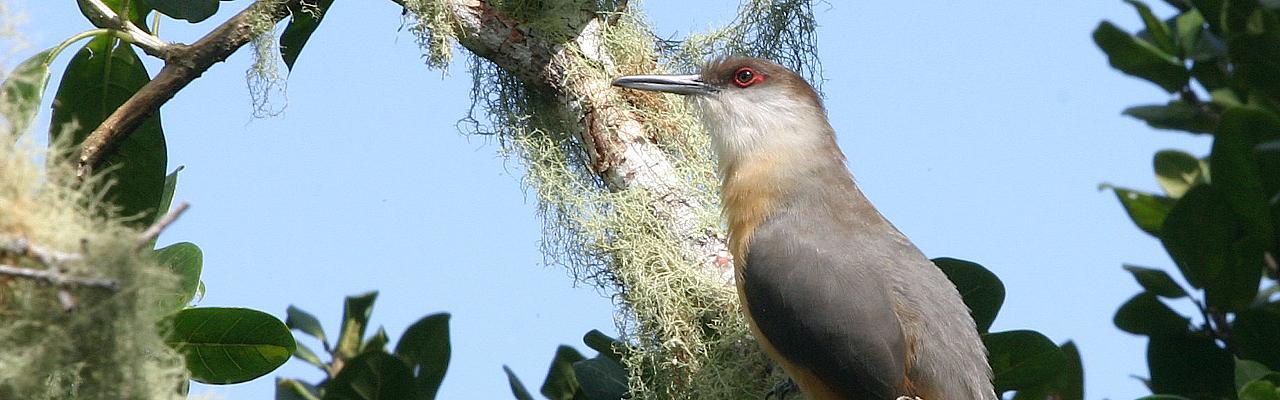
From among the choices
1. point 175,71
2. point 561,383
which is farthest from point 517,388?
point 175,71

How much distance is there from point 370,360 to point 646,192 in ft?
4.60

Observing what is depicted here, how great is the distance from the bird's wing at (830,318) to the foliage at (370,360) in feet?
3.74

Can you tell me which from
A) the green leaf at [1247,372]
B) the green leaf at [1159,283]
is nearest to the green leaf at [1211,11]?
the green leaf at [1159,283]

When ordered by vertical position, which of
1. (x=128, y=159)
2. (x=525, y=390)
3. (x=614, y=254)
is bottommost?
(x=525, y=390)

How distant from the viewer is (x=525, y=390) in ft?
13.4

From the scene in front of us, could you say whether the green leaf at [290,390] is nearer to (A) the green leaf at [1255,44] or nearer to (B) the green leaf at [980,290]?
(B) the green leaf at [980,290]

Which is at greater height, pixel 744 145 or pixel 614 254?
pixel 744 145

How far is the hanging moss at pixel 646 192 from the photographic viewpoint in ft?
13.9

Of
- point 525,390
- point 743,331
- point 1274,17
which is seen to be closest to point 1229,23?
point 1274,17

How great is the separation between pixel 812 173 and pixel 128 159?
89.4 inches

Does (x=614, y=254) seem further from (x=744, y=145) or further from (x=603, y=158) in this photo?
(x=744, y=145)

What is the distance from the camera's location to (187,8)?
161 inches

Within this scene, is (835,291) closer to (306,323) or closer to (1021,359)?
(1021,359)

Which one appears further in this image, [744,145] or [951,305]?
[744,145]
